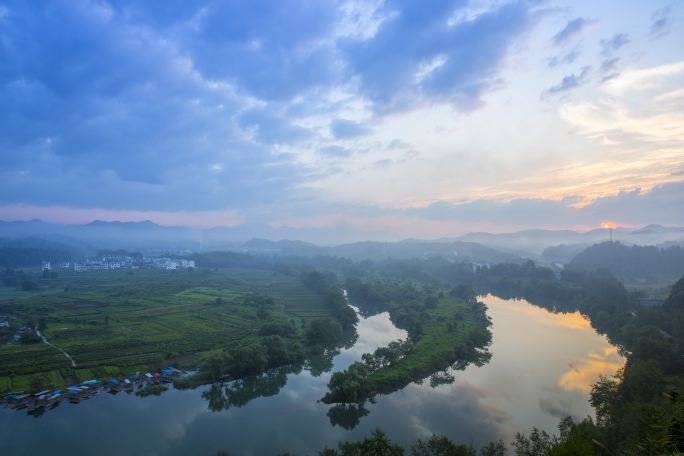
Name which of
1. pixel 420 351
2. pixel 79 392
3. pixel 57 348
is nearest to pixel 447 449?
pixel 420 351

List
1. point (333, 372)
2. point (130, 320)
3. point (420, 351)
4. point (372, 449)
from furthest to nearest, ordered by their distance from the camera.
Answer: point (130, 320) < point (420, 351) < point (333, 372) < point (372, 449)

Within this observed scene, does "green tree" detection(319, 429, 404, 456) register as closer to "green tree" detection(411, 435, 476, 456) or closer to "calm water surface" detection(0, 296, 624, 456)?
"green tree" detection(411, 435, 476, 456)

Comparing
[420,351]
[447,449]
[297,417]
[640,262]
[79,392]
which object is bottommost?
[640,262]

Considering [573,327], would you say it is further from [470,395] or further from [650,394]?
[650,394]

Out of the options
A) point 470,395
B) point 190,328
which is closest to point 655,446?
point 470,395

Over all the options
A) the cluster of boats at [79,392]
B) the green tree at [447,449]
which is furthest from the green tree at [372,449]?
the cluster of boats at [79,392]

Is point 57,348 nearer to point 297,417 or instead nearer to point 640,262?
point 297,417

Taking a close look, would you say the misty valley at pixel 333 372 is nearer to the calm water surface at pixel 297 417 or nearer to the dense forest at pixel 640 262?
the calm water surface at pixel 297 417
